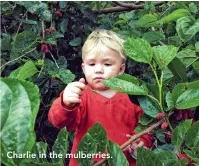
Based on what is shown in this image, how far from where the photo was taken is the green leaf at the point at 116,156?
58 cm

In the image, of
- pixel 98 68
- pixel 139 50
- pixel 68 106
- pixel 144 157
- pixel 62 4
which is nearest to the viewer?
pixel 144 157

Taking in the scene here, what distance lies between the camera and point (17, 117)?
425 millimetres

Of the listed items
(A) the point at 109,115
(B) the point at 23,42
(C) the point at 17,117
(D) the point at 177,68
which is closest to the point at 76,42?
(B) the point at 23,42

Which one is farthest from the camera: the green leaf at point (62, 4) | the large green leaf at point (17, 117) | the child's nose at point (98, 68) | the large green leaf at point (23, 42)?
the green leaf at point (62, 4)

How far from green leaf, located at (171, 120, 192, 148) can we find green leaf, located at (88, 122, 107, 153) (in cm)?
16

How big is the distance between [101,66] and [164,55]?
1.09ft

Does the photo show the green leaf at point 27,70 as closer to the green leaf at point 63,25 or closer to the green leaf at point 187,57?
the green leaf at point 187,57

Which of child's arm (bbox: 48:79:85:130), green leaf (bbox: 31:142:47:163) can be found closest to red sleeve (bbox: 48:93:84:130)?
child's arm (bbox: 48:79:85:130)

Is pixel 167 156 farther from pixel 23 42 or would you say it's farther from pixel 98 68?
pixel 23 42

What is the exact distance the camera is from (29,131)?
0.43 m

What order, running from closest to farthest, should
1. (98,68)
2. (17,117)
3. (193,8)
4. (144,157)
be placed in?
(17,117)
(144,157)
(98,68)
(193,8)

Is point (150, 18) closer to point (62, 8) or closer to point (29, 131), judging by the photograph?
point (62, 8)

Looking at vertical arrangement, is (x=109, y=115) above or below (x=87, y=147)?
above

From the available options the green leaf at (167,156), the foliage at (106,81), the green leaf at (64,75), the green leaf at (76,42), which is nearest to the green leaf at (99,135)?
the foliage at (106,81)
